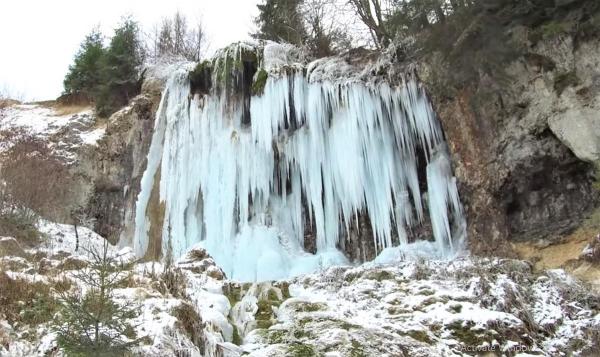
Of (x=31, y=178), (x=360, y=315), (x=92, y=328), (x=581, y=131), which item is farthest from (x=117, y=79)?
(x=92, y=328)

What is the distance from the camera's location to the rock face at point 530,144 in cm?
1064

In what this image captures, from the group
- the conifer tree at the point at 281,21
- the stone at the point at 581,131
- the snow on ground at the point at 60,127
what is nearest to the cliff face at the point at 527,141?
the stone at the point at 581,131

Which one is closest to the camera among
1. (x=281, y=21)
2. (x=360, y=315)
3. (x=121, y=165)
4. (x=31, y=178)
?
(x=360, y=315)

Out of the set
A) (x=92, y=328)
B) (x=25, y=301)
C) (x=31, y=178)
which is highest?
(x=31, y=178)

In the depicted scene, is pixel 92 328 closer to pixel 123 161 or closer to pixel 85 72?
pixel 123 161

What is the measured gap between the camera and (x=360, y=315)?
22.1 feet

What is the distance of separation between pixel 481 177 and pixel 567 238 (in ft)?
6.67

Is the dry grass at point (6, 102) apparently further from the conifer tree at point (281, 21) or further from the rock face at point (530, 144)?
the rock face at point (530, 144)

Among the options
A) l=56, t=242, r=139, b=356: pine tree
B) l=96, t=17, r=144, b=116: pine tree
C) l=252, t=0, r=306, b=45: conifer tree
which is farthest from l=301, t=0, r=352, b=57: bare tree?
l=56, t=242, r=139, b=356: pine tree

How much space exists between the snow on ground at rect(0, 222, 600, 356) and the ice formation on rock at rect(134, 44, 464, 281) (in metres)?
4.23

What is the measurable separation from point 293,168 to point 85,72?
45.6 ft

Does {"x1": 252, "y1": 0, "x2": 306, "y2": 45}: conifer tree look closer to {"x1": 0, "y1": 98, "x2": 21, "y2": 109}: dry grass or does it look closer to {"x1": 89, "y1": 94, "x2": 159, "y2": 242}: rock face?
{"x1": 89, "y1": 94, "x2": 159, "y2": 242}: rock face

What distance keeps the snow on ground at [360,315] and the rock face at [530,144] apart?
10.2 ft

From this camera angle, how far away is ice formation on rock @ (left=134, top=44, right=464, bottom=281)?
1269 centimetres
